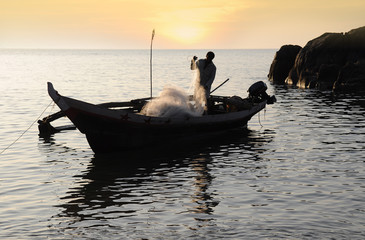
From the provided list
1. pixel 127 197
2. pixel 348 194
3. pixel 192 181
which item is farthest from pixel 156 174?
pixel 348 194

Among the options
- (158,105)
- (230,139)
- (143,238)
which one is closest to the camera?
(143,238)

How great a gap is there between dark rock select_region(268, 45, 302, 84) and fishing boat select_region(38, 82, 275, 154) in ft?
Answer: 113

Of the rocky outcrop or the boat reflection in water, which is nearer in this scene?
the boat reflection in water

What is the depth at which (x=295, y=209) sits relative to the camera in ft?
35.8

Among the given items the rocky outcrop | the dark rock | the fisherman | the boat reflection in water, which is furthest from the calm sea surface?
the dark rock

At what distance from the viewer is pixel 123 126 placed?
17.0 meters

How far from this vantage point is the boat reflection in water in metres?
10.3

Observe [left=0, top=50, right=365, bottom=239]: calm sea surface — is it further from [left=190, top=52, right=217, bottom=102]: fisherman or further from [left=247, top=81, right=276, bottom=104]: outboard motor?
[left=190, top=52, right=217, bottom=102]: fisherman

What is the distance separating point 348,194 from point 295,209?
1915 mm

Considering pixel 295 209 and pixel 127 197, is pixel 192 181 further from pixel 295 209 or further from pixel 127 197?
pixel 295 209

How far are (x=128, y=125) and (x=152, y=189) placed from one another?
4506 mm

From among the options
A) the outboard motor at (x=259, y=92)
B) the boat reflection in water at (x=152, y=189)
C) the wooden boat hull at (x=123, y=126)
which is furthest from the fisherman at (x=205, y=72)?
the outboard motor at (x=259, y=92)

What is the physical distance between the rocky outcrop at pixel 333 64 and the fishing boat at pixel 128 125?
23467 millimetres

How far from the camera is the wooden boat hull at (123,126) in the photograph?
1598 cm
